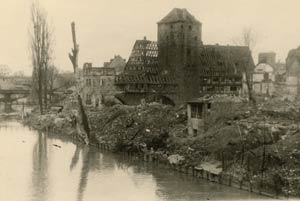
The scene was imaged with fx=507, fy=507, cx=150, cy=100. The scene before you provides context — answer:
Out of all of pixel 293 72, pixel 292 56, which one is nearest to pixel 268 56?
pixel 292 56

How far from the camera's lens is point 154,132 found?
33.2 meters

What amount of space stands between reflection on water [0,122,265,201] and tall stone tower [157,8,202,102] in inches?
736

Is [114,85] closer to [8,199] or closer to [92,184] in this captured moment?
[92,184]

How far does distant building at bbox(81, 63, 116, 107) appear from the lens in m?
52.8

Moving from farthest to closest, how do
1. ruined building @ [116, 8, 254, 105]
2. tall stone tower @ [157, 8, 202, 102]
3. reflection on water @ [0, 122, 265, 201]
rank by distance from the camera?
1. tall stone tower @ [157, 8, 202, 102]
2. ruined building @ [116, 8, 254, 105]
3. reflection on water @ [0, 122, 265, 201]

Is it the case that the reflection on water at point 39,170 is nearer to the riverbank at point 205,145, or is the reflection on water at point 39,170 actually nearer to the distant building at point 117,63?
the riverbank at point 205,145

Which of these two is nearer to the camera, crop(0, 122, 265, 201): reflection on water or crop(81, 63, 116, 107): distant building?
crop(0, 122, 265, 201): reflection on water

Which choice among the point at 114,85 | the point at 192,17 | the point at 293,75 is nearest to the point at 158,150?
the point at 114,85

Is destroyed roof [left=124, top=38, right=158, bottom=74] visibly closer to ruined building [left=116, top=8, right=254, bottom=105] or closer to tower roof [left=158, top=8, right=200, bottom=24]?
ruined building [left=116, top=8, right=254, bottom=105]

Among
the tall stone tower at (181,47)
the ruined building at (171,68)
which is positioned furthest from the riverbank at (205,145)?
the tall stone tower at (181,47)

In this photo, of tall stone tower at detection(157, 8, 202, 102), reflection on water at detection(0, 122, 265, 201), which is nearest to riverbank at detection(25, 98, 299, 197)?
reflection on water at detection(0, 122, 265, 201)

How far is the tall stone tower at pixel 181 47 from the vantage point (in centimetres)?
5259

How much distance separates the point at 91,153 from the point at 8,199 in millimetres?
14611

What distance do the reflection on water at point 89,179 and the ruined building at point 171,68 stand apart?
15537mm
